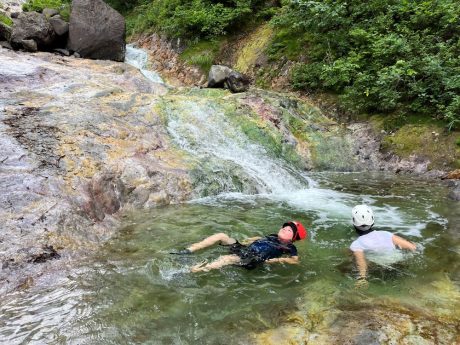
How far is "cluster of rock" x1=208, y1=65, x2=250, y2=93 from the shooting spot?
49.3 ft

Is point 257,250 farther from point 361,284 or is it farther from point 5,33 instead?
point 5,33

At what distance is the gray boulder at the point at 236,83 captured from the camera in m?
15.0

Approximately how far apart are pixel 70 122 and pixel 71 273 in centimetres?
504

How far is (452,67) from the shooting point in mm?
11125

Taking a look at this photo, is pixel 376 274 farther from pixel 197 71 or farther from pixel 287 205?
pixel 197 71

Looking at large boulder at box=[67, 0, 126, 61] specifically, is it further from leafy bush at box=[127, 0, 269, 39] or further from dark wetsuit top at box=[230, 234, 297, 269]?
dark wetsuit top at box=[230, 234, 297, 269]

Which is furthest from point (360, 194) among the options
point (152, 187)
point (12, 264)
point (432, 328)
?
point (12, 264)

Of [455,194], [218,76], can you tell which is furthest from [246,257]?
[218,76]

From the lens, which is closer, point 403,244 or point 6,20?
point 403,244

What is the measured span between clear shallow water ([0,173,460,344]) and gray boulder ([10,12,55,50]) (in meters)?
13.1

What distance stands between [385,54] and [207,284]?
10575 mm

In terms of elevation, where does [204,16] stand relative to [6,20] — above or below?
above

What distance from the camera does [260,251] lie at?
555 centimetres

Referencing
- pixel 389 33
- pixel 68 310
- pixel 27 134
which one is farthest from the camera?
pixel 389 33
